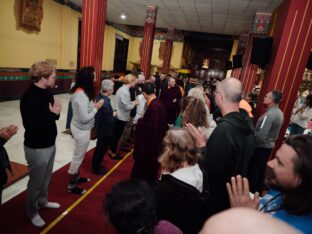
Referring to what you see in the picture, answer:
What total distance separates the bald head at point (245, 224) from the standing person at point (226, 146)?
4.05 ft

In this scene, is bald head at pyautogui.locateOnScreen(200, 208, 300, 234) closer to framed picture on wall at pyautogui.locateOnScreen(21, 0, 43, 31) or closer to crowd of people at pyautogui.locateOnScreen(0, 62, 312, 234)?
crowd of people at pyautogui.locateOnScreen(0, 62, 312, 234)

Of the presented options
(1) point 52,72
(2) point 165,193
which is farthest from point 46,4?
(2) point 165,193

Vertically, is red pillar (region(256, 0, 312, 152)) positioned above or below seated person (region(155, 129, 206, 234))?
above

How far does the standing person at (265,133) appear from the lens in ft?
10.9

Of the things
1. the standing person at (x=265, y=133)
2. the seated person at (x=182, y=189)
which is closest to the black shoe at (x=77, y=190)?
the seated person at (x=182, y=189)

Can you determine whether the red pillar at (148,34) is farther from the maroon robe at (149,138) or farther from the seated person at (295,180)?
the seated person at (295,180)

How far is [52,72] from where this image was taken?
2137 millimetres

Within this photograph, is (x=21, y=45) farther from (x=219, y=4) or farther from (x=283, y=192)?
(x=283, y=192)

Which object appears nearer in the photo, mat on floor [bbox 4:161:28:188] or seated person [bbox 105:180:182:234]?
seated person [bbox 105:180:182:234]

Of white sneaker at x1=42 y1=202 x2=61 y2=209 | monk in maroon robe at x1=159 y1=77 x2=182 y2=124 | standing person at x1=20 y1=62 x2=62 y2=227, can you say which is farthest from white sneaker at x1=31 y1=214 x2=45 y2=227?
monk in maroon robe at x1=159 y1=77 x2=182 y2=124

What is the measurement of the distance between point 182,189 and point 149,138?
1.51 metres

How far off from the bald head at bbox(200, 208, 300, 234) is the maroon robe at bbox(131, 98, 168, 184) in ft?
7.62

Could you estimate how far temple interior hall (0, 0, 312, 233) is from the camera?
295 centimetres

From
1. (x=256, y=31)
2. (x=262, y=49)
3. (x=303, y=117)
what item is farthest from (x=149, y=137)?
(x=256, y=31)
